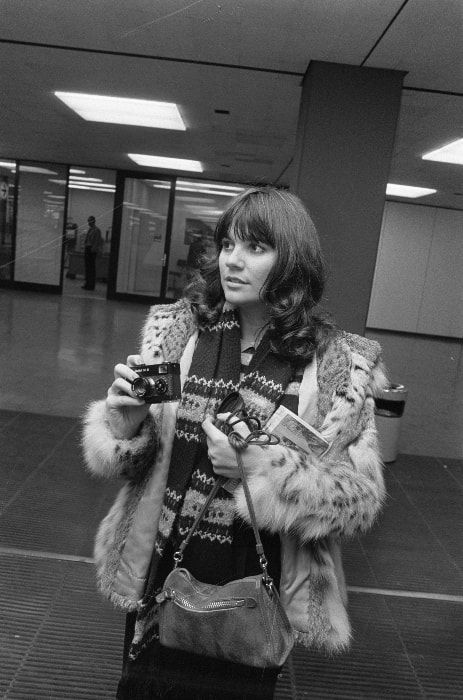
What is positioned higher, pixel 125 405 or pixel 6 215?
pixel 6 215

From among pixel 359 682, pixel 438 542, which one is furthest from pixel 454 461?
pixel 359 682

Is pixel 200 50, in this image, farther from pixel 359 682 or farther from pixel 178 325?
pixel 359 682

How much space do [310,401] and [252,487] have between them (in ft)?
0.97

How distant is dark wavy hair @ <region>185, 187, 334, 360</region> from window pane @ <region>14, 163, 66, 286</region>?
13.9 metres

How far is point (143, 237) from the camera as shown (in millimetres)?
15070

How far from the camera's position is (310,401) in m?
1.54

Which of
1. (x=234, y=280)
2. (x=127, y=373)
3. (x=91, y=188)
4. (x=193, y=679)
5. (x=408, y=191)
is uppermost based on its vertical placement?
(x=408, y=191)

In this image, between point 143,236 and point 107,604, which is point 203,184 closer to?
point 143,236

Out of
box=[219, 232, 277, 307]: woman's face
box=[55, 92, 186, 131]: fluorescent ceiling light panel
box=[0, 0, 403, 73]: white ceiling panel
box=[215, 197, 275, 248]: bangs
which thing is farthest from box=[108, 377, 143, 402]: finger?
box=[55, 92, 186, 131]: fluorescent ceiling light panel

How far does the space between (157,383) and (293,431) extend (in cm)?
36

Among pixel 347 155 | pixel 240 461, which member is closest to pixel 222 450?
pixel 240 461

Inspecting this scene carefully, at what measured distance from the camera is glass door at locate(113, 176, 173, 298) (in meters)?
14.9

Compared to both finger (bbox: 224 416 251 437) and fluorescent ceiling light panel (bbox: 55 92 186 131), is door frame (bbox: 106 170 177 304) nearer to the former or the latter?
fluorescent ceiling light panel (bbox: 55 92 186 131)

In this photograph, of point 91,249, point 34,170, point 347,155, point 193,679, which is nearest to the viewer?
point 193,679
